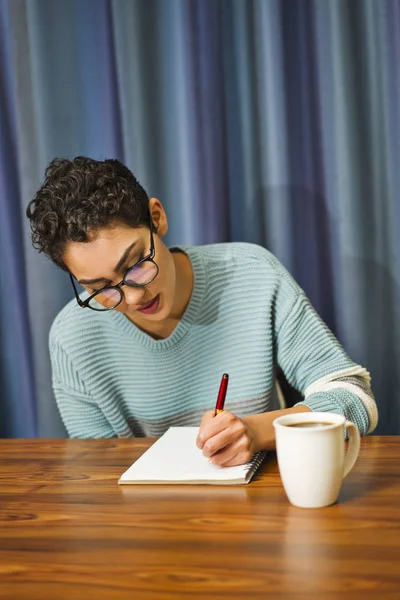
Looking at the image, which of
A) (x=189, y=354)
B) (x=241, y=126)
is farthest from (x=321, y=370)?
(x=241, y=126)

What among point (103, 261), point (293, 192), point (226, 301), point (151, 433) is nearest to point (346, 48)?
point (293, 192)

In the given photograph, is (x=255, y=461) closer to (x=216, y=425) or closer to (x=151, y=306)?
(x=216, y=425)

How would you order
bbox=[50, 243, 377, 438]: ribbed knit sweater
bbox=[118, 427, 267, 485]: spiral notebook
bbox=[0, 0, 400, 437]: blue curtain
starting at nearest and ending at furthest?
bbox=[118, 427, 267, 485]: spiral notebook, bbox=[50, 243, 377, 438]: ribbed knit sweater, bbox=[0, 0, 400, 437]: blue curtain

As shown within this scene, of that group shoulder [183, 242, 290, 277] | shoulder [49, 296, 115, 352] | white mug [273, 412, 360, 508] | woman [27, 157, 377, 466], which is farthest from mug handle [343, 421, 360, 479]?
shoulder [49, 296, 115, 352]

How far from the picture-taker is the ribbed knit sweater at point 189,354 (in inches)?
58.5

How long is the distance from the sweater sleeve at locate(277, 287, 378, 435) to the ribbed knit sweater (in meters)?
0.02

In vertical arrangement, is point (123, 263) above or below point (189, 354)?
above

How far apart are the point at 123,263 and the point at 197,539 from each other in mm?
553

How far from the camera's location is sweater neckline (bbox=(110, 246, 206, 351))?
1.49 meters

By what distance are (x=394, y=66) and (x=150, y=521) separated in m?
1.26

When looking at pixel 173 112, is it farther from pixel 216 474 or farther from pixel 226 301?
pixel 216 474

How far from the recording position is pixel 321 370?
4.40 ft

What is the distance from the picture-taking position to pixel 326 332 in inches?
54.6

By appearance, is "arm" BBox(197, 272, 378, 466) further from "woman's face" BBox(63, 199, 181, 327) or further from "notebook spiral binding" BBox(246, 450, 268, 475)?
"woman's face" BBox(63, 199, 181, 327)
